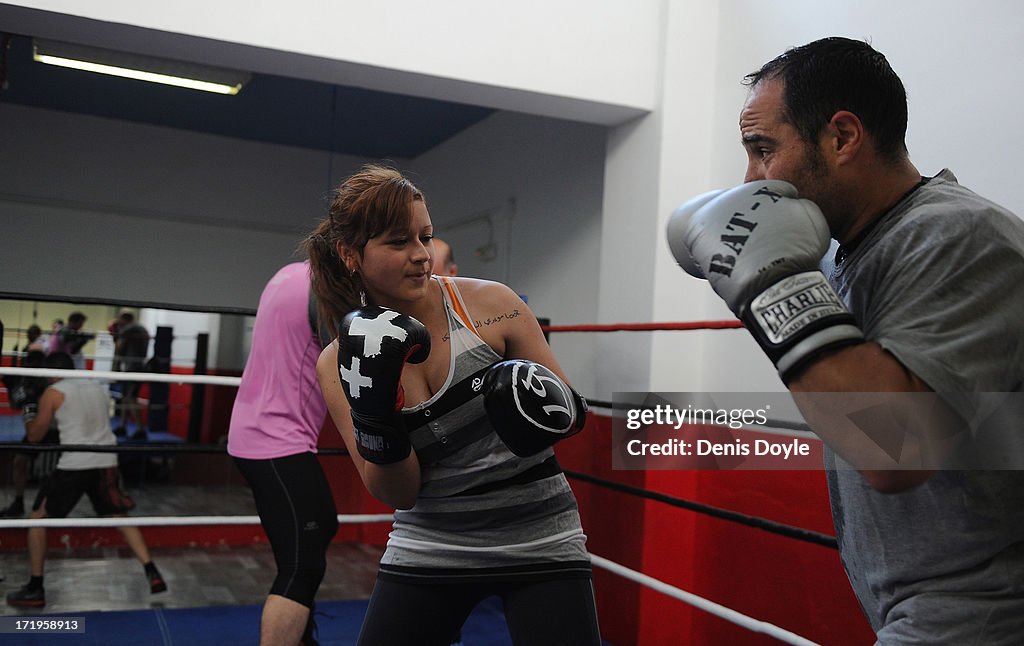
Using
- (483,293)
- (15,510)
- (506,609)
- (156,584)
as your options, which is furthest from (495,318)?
(15,510)

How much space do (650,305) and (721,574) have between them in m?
1.08

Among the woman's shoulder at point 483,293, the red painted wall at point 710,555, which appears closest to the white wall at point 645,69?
the red painted wall at point 710,555

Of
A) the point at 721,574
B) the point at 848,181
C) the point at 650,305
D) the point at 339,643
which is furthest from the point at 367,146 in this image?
the point at 848,181

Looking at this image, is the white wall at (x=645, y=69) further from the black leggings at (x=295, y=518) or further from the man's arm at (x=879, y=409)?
the man's arm at (x=879, y=409)

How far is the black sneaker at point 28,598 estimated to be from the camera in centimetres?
323

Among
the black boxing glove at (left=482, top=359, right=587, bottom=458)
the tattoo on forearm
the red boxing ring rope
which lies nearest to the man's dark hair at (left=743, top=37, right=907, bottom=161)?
the black boxing glove at (left=482, top=359, right=587, bottom=458)

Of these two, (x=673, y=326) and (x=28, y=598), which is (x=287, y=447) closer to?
(x=673, y=326)

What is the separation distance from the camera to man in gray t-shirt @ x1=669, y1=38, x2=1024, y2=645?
0.76 m

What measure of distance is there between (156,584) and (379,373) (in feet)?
8.91

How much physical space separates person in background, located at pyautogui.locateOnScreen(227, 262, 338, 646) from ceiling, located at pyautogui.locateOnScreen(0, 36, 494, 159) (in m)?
3.41

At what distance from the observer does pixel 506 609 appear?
136 cm

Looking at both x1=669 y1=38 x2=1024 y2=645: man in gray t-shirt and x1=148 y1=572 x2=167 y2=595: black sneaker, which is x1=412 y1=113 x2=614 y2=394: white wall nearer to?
x1=148 y1=572 x2=167 y2=595: black sneaker

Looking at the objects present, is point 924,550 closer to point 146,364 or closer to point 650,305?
point 650,305

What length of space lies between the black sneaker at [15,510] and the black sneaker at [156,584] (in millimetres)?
1109
